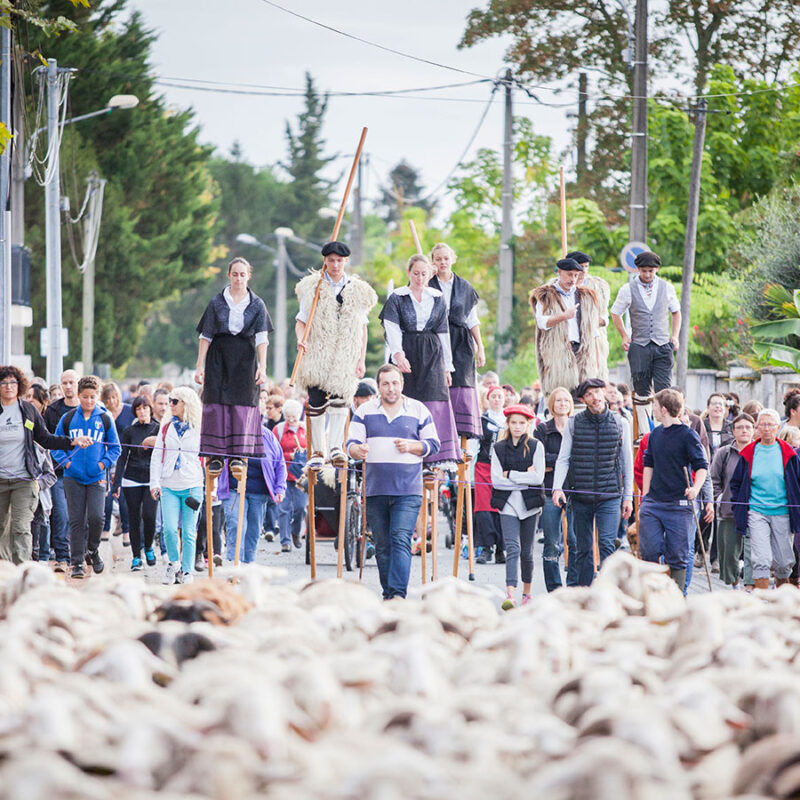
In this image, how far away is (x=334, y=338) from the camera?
1219 centimetres

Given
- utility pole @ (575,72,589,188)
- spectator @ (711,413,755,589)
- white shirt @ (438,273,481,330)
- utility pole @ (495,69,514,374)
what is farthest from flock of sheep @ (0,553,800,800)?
utility pole @ (575,72,589,188)

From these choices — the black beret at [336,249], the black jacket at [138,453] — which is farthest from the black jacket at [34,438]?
the black beret at [336,249]

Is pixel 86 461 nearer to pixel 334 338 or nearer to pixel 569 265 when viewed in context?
pixel 334 338

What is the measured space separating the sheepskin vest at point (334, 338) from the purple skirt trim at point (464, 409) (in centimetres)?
101

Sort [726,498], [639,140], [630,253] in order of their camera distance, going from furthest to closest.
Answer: [639,140] < [630,253] < [726,498]

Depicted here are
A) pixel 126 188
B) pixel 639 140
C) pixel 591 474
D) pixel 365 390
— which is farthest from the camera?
pixel 126 188

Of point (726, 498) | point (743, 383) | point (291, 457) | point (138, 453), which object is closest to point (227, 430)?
point (138, 453)

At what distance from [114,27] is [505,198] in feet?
61.5

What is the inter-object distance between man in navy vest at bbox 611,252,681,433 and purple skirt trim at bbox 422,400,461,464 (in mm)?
2335

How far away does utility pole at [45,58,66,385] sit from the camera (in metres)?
22.4

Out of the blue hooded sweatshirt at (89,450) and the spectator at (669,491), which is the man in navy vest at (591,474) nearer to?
the spectator at (669,491)

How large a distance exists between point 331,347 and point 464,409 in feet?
4.66

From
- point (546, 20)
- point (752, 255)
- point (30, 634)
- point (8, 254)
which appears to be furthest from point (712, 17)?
point (30, 634)

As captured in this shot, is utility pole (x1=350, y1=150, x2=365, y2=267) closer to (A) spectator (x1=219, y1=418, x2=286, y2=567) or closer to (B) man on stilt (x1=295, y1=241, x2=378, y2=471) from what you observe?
(A) spectator (x1=219, y1=418, x2=286, y2=567)
